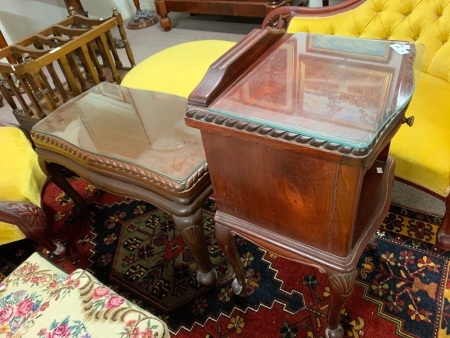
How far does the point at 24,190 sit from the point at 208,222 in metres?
0.80

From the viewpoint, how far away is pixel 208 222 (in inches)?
67.2

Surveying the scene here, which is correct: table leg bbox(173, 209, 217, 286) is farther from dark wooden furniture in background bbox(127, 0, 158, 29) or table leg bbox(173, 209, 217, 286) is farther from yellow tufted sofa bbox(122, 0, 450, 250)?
dark wooden furniture in background bbox(127, 0, 158, 29)

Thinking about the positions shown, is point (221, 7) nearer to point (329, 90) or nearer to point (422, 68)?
point (422, 68)

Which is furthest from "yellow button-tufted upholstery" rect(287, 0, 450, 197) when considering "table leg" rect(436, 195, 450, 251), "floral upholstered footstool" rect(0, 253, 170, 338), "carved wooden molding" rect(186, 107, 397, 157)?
"floral upholstered footstool" rect(0, 253, 170, 338)

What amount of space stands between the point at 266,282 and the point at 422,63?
114 cm

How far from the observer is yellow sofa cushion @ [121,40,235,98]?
1838 mm

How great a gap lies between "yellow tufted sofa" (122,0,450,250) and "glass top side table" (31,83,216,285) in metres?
0.30

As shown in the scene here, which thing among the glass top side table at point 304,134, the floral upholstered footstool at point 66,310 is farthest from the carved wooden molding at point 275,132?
the floral upholstered footstool at point 66,310

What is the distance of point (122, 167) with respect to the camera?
4.16 ft

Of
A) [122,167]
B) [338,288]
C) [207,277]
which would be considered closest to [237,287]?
[207,277]

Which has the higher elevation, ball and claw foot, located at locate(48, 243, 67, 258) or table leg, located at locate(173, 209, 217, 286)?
table leg, located at locate(173, 209, 217, 286)

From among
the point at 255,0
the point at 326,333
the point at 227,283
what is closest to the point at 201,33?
the point at 255,0

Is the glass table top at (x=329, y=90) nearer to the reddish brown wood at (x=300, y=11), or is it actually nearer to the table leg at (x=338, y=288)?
the table leg at (x=338, y=288)

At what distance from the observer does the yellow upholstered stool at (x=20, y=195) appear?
1393mm
